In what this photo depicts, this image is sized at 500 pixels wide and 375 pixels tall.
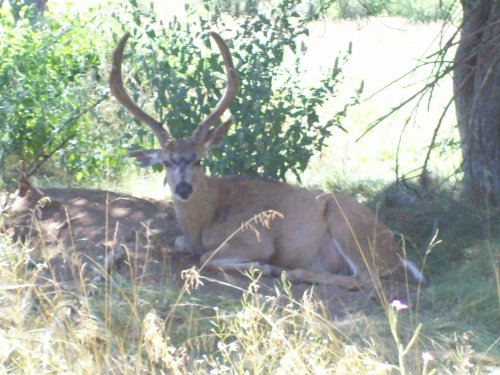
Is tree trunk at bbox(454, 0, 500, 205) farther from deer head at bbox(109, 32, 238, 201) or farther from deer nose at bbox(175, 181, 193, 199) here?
deer nose at bbox(175, 181, 193, 199)

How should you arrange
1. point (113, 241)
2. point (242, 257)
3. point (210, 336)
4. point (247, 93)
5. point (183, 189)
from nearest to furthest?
point (210, 336) < point (113, 241) < point (183, 189) < point (242, 257) < point (247, 93)

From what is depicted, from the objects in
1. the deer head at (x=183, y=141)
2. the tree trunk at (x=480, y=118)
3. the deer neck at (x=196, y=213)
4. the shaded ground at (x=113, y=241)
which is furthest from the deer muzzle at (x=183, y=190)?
the tree trunk at (x=480, y=118)

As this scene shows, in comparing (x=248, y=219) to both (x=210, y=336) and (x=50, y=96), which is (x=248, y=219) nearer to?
(x=210, y=336)

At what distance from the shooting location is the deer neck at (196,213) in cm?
868

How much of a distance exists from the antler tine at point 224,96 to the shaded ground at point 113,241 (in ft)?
3.03

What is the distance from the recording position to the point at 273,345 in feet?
15.7

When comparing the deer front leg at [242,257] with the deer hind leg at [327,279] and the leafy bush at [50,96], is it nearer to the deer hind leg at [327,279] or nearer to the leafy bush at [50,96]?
the deer hind leg at [327,279]

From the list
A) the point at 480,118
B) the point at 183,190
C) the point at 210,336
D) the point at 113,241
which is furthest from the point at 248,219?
the point at 210,336

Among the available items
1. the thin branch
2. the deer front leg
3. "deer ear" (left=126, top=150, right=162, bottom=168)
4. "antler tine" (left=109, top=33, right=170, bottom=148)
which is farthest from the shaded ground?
the thin branch

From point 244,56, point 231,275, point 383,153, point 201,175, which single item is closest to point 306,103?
point 244,56

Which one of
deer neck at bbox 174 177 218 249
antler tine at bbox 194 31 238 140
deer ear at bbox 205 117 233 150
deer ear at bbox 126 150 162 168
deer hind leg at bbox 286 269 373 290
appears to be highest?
antler tine at bbox 194 31 238 140

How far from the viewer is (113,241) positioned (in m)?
7.28

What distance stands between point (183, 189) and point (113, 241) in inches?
48.9

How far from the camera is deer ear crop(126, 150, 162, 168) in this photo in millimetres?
8711
